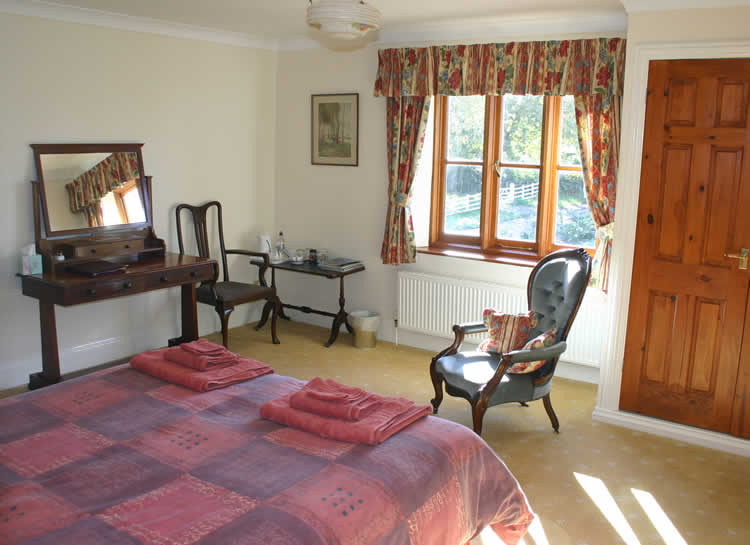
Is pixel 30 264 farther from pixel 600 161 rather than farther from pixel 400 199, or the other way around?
pixel 600 161

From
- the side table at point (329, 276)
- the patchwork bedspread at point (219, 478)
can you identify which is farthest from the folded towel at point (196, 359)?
the side table at point (329, 276)

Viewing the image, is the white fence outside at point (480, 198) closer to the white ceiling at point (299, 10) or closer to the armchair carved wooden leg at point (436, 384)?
the white ceiling at point (299, 10)

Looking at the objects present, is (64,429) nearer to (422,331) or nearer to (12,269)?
(12,269)

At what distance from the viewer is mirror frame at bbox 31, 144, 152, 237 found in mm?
4434

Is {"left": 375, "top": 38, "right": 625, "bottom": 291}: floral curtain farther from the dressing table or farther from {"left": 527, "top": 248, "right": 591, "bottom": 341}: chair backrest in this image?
the dressing table

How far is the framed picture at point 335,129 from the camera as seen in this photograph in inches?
223

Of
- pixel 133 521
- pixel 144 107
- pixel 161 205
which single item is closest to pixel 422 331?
pixel 161 205

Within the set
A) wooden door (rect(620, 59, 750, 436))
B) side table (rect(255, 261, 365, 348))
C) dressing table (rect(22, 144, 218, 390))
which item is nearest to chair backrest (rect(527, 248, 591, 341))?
wooden door (rect(620, 59, 750, 436))

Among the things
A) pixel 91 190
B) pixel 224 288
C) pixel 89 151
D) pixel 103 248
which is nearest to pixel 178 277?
pixel 103 248

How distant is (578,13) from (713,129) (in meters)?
1.29

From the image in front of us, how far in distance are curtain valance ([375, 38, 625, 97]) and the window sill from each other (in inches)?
48.2

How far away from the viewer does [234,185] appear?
5910 millimetres

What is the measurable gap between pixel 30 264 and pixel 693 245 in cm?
406

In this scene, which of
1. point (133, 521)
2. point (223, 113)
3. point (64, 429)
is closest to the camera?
point (133, 521)
